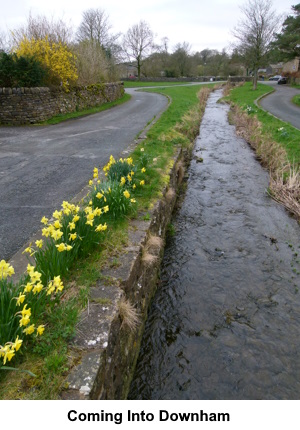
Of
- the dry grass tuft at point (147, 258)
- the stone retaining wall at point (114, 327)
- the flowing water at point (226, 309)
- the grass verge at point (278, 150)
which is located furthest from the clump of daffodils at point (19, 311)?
the grass verge at point (278, 150)

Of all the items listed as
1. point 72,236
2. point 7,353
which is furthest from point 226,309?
point 7,353

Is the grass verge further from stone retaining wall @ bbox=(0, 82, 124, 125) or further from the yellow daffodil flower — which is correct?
stone retaining wall @ bbox=(0, 82, 124, 125)

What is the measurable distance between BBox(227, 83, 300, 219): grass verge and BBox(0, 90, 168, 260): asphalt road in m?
4.58

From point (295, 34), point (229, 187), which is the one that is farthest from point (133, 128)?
point (295, 34)

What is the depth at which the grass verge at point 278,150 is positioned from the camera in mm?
8055

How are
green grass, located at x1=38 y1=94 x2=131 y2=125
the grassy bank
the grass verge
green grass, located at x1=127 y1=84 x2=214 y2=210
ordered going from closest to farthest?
the grassy bank < green grass, located at x1=127 y1=84 x2=214 y2=210 < the grass verge < green grass, located at x1=38 y1=94 x2=131 y2=125

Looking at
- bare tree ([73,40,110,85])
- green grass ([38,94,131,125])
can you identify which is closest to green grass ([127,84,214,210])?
green grass ([38,94,131,125])

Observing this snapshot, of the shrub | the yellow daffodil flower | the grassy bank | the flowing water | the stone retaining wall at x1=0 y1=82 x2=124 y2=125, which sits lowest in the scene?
the flowing water

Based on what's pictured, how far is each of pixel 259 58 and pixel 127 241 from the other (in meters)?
35.8

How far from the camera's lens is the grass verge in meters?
8.05

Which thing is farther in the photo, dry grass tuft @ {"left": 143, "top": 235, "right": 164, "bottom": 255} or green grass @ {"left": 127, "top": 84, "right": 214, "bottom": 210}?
green grass @ {"left": 127, "top": 84, "right": 214, "bottom": 210}

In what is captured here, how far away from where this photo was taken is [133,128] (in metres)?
12.9

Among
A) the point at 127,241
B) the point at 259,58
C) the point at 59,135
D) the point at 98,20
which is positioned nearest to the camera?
the point at 127,241

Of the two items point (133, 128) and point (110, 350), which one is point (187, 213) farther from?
point (133, 128)
